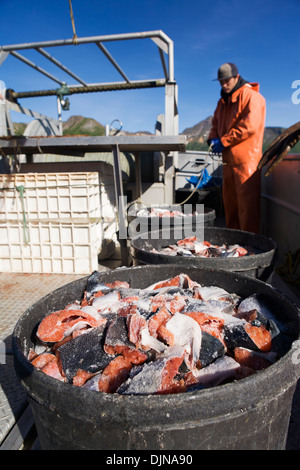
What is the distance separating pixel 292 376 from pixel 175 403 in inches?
16.6

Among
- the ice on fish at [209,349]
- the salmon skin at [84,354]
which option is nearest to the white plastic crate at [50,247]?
the salmon skin at [84,354]

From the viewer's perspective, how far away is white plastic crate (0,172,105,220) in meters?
3.30

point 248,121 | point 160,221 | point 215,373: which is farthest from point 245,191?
point 215,373

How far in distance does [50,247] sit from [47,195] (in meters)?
0.62

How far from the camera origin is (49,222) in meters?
3.44

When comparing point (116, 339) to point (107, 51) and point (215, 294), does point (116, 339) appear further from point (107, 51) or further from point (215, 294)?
point (107, 51)

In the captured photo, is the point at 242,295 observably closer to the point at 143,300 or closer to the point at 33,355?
the point at 143,300

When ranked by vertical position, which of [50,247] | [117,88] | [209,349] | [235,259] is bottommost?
[50,247]

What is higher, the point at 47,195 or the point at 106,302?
the point at 47,195

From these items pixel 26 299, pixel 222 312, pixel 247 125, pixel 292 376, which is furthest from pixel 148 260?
pixel 247 125

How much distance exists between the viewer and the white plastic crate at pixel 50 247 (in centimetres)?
344

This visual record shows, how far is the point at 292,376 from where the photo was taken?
0.95 metres

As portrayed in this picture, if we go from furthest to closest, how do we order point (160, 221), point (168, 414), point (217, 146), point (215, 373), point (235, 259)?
1. point (217, 146)
2. point (160, 221)
3. point (235, 259)
4. point (215, 373)
5. point (168, 414)

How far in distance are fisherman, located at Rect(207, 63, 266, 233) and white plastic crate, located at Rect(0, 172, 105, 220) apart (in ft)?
6.61
